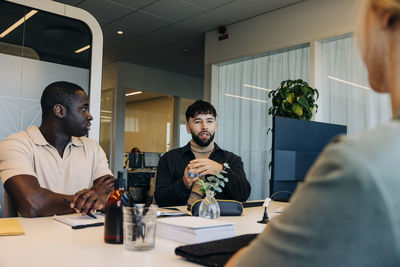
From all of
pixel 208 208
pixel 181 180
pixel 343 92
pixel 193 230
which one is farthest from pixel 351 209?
pixel 343 92

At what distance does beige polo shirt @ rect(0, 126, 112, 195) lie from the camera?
1846 millimetres

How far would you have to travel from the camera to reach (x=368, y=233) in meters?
0.39

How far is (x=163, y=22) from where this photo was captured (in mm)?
5277

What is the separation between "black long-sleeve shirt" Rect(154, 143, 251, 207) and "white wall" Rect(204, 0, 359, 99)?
7.31 ft

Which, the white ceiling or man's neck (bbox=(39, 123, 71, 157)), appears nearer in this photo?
man's neck (bbox=(39, 123, 71, 157))

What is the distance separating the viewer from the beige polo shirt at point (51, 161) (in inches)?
72.7

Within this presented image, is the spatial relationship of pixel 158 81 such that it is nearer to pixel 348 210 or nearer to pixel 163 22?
pixel 163 22

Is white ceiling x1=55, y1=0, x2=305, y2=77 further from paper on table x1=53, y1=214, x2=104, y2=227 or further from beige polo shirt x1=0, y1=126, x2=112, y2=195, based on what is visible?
paper on table x1=53, y1=214, x2=104, y2=227

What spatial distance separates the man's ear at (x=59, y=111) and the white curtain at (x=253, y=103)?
321 cm

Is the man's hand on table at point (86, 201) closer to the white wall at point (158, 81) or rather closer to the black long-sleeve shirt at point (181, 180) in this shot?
the black long-sleeve shirt at point (181, 180)

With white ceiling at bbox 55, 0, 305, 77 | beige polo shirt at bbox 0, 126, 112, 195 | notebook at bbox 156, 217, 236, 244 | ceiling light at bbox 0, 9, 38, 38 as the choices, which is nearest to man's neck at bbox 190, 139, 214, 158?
beige polo shirt at bbox 0, 126, 112, 195

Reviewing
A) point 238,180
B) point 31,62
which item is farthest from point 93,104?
point 238,180

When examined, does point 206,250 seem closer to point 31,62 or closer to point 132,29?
point 31,62

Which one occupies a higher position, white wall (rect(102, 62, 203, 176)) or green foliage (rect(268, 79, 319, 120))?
white wall (rect(102, 62, 203, 176))
